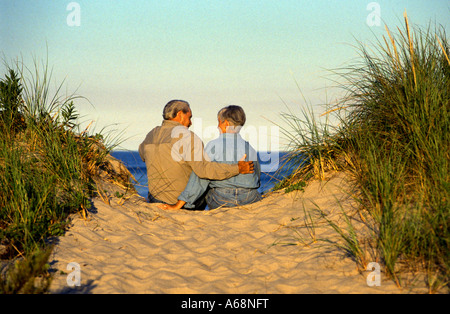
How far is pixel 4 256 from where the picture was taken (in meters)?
3.74

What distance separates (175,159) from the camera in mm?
5648

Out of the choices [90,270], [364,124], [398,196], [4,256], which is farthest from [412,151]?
[4,256]

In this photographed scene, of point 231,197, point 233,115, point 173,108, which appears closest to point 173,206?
point 231,197

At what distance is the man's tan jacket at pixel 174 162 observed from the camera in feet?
18.2

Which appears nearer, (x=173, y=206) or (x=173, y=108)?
(x=173, y=206)

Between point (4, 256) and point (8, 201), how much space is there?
66 centimetres

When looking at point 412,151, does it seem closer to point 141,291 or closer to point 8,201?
point 141,291

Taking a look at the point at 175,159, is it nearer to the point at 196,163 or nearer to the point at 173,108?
the point at 196,163

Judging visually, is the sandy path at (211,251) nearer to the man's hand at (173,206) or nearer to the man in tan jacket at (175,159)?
the man's hand at (173,206)

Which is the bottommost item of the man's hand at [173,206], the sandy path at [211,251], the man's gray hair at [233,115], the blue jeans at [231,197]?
the sandy path at [211,251]

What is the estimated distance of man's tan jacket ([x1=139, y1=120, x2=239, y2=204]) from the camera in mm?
5539

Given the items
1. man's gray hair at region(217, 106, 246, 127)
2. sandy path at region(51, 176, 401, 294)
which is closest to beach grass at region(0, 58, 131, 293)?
sandy path at region(51, 176, 401, 294)

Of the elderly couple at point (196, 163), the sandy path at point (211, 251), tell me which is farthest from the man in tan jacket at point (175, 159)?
the sandy path at point (211, 251)

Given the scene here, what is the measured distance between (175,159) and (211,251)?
1802 mm
